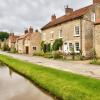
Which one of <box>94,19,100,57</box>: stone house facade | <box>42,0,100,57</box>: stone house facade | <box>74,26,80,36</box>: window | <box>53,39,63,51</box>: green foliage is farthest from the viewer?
<box>53,39,63,51</box>: green foliage

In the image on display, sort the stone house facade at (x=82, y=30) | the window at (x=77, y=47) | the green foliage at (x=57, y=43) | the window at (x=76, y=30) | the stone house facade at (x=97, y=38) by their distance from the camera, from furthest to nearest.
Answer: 1. the green foliage at (x=57, y=43)
2. the window at (x=76, y=30)
3. the window at (x=77, y=47)
4. the stone house facade at (x=82, y=30)
5. the stone house facade at (x=97, y=38)

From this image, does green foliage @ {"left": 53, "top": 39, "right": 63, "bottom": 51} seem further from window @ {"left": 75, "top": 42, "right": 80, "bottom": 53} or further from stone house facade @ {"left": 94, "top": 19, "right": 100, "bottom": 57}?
stone house facade @ {"left": 94, "top": 19, "right": 100, "bottom": 57}

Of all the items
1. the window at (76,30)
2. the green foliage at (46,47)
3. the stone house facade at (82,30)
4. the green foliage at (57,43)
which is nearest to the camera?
the stone house facade at (82,30)

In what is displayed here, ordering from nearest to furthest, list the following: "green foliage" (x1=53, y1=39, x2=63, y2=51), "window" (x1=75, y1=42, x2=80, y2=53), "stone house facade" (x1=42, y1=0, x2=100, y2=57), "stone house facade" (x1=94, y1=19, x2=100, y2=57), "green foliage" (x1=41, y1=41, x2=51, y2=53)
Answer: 1. "stone house facade" (x1=94, y1=19, x2=100, y2=57)
2. "stone house facade" (x1=42, y1=0, x2=100, y2=57)
3. "window" (x1=75, y1=42, x2=80, y2=53)
4. "green foliage" (x1=53, y1=39, x2=63, y2=51)
5. "green foliage" (x1=41, y1=41, x2=51, y2=53)

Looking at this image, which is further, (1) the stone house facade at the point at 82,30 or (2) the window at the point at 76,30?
(2) the window at the point at 76,30

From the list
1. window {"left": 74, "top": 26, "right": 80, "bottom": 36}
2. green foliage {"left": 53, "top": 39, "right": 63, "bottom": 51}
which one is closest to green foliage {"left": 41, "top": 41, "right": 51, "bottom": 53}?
green foliage {"left": 53, "top": 39, "right": 63, "bottom": 51}

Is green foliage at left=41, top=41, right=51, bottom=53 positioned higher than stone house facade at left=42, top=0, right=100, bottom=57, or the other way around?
stone house facade at left=42, top=0, right=100, bottom=57

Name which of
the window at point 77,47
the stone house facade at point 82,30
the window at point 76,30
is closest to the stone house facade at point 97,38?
the stone house facade at point 82,30

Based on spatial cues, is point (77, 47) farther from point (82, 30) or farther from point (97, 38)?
point (97, 38)

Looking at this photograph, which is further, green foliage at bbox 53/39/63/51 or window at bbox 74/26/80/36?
green foliage at bbox 53/39/63/51

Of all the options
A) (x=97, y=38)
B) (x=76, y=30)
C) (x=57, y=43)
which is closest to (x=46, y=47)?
(x=57, y=43)

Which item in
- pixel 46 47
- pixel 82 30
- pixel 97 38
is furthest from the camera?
pixel 46 47

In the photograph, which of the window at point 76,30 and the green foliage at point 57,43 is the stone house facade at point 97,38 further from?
the green foliage at point 57,43

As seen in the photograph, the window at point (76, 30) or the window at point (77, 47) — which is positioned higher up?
the window at point (76, 30)
